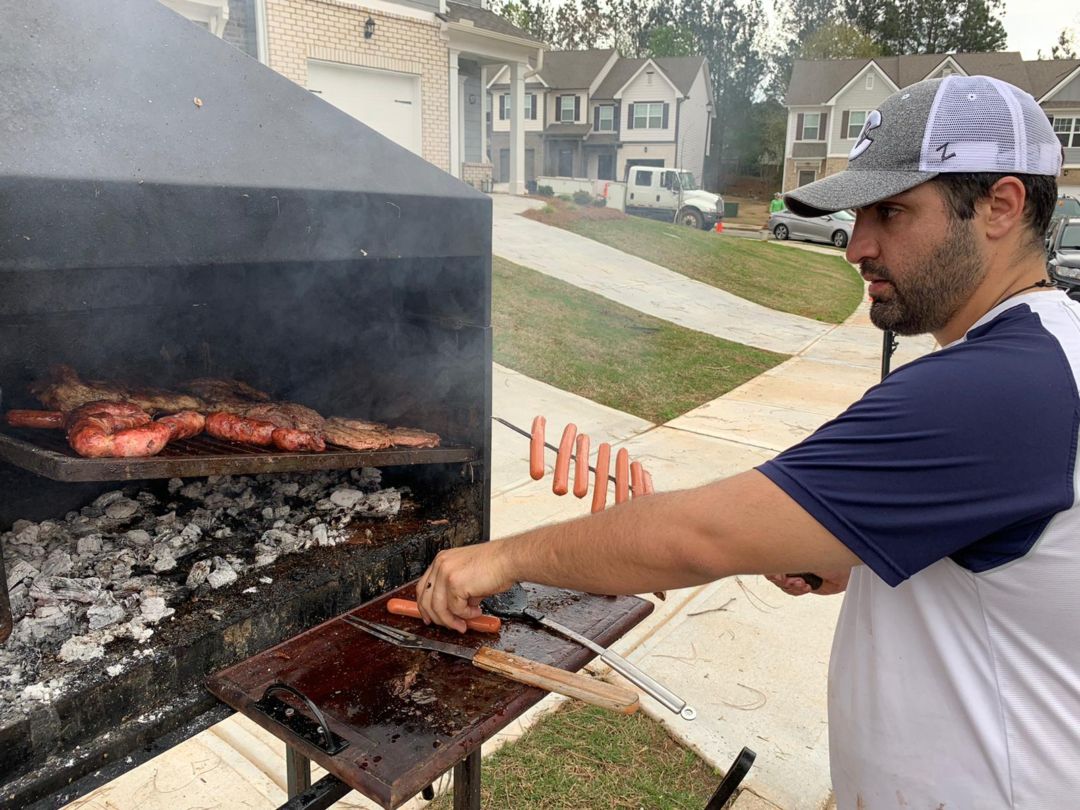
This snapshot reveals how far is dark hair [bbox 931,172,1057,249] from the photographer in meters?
1.31

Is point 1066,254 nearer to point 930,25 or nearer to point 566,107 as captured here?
point 566,107

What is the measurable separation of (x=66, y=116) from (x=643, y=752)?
2.70 metres

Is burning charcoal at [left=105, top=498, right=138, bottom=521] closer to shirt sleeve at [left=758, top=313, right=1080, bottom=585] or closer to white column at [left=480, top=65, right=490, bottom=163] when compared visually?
shirt sleeve at [left=758, top=313, right=1080, bottom=585]

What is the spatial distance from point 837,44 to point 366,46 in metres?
42.2

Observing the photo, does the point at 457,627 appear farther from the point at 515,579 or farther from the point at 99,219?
the point at 99,219

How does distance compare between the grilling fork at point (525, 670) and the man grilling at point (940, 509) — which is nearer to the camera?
the man grilling at point (940, 509)

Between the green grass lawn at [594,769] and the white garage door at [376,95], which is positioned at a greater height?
the white garage door at [376,95]

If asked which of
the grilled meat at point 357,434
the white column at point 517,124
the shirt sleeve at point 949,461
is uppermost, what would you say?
the white column at point 517,124

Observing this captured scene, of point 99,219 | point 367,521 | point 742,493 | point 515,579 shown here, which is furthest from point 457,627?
point 99,219

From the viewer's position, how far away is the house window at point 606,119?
130 feet

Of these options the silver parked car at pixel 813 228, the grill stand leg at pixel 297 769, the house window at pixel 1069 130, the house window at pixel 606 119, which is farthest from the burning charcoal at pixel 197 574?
the house window at pixel 1069 130

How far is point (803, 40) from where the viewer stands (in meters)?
47.4

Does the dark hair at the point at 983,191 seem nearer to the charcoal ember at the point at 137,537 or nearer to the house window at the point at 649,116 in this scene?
the charcoal ember at the point at 137,537

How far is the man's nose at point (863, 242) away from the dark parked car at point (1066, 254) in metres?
10.8
